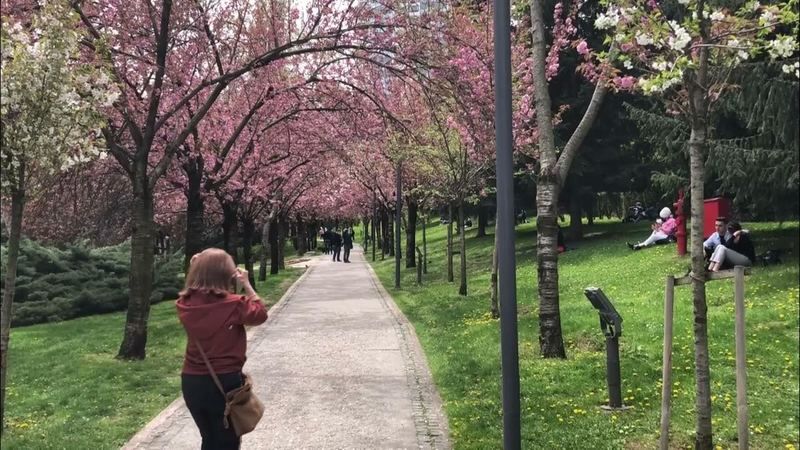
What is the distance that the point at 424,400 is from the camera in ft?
23.5

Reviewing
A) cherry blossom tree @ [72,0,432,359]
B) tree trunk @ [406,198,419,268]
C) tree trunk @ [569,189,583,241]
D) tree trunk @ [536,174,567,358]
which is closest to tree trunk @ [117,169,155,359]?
cherry blossom tree @ [72,0,432,359]

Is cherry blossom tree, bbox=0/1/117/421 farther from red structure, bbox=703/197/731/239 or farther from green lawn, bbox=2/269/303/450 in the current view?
red structure, bbox=703/197/731/239

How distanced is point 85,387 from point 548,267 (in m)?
5.99

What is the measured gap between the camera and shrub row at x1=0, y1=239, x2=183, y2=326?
56.5 feet

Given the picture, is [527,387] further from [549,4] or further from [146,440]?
[549,4]

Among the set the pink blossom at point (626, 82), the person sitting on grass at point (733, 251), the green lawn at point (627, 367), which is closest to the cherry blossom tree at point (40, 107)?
the green lawn at point (627, 367)

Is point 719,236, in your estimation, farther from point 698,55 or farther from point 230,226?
point 230,226

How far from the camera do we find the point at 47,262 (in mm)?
19453

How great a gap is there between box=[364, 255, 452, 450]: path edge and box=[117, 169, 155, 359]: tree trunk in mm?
3991

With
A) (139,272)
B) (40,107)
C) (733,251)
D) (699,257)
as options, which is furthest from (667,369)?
(139,272)

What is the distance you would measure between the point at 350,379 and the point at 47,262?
48.4ft

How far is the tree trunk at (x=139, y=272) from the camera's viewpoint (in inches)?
396

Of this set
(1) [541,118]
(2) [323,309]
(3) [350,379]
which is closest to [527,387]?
(3) [350,379]

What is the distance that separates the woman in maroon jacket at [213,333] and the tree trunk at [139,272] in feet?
21.7
